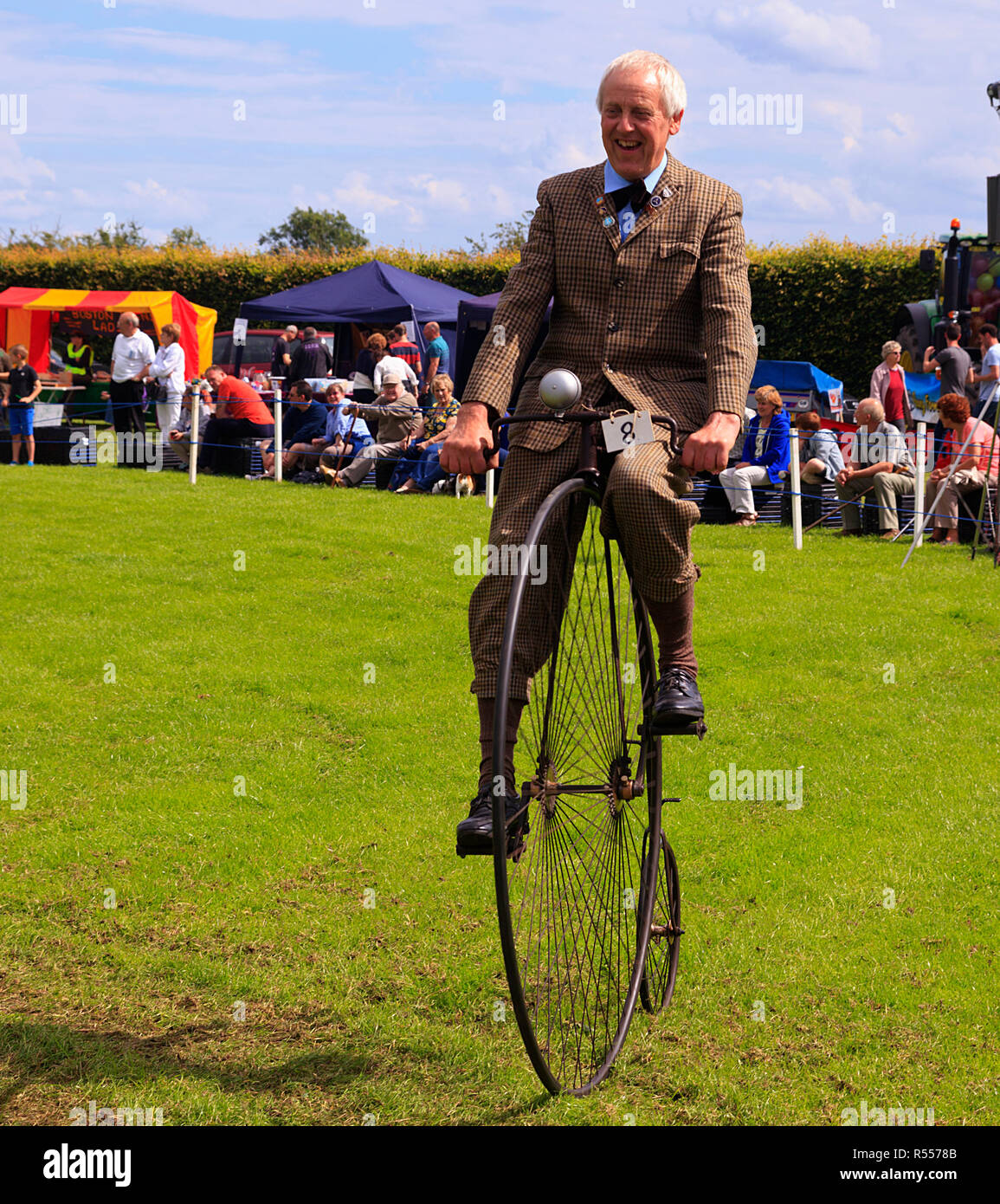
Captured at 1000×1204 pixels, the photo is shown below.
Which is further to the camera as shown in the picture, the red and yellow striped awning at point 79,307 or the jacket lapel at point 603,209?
the red and yellow striped awning at point 79,307

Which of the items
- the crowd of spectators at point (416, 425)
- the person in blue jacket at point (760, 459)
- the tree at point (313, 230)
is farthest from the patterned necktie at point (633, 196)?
the tree at point (313, 230)

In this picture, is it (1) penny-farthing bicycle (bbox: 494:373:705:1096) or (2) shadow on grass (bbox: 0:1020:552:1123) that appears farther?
(2) shadow on grass (bbox: 0:1020:552:1123)

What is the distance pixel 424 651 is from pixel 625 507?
16.9 ft

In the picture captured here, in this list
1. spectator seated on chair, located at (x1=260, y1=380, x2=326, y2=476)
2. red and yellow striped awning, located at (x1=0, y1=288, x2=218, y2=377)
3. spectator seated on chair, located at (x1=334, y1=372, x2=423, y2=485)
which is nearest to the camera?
spectator seated on chair, located at (x1=334, y1=372, x2=423, y2=485)

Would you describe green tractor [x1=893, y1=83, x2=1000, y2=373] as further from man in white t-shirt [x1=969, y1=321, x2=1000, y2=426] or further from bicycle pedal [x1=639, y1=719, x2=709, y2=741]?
bicycle pedal [x1=639, y1=719, x2=709, y2=741]

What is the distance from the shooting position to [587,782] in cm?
398

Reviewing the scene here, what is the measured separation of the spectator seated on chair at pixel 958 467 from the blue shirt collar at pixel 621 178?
866 centimetres

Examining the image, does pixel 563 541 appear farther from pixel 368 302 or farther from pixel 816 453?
pixel 368 302

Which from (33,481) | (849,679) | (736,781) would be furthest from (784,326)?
(736,781)

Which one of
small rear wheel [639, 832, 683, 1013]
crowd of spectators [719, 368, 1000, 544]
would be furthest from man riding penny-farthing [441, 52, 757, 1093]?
crowd of spectators [719, 368, 1000, 544]

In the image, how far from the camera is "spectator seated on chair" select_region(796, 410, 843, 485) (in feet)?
42.9

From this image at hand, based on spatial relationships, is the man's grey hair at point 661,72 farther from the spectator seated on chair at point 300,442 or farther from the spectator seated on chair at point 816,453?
the spectator seated on chair at point 300,442

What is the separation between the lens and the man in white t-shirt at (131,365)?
1800 cm

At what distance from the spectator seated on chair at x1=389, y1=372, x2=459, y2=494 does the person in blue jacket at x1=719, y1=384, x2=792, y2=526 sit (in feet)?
11.0
